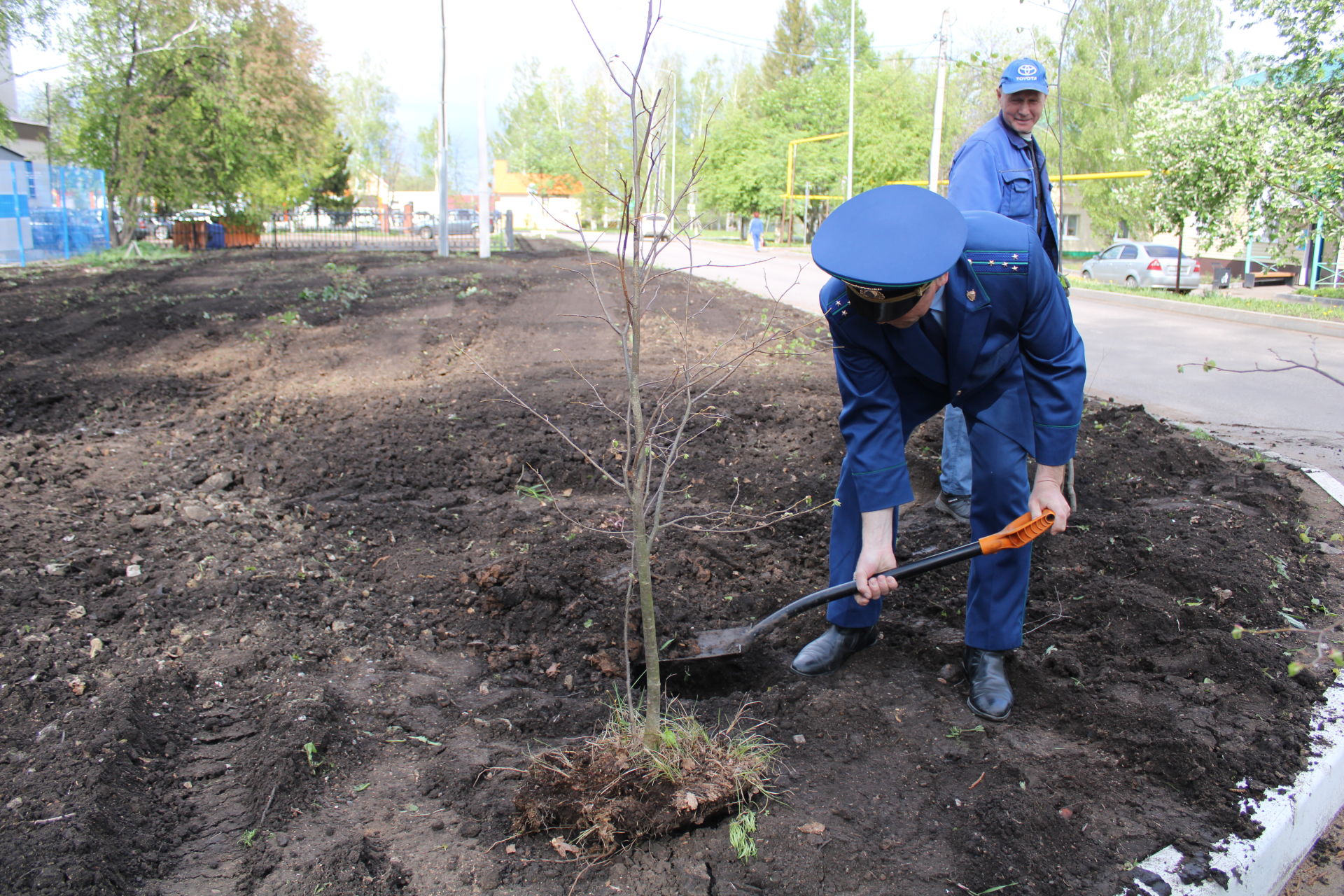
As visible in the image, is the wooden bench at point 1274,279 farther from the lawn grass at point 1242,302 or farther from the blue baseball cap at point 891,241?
the blue baseball cap at point 891,241

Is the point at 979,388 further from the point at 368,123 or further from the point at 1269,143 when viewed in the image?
the point at 368,123

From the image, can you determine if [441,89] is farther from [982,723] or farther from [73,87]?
[982,723]

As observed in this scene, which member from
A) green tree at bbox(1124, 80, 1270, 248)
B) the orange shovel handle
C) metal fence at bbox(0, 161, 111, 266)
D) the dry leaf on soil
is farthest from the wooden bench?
metal fence at bbox(0, 161, 111, 266)

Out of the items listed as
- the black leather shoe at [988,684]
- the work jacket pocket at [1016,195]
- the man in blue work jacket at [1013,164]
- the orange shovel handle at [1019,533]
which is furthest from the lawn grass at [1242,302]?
the orange shovel handle at [1019,533]

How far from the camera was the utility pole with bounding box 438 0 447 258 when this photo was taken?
21.7 meters

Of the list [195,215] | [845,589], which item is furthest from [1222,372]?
[195,215]

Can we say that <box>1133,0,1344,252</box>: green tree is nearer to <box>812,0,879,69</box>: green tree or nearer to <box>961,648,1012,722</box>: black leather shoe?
<box>961,648,1012,722</box>: black leather shoe

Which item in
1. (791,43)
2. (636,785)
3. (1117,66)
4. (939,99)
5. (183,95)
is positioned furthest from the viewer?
(791,43)

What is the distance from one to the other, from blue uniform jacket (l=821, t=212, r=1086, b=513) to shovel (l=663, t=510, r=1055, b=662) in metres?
0.21

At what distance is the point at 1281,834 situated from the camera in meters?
2.10

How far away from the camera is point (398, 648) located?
10.1 feet

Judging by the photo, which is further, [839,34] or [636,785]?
[839,34]

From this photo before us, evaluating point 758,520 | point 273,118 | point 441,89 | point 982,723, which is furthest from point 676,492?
point 273,118

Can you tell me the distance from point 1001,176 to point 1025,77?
1.39 ft
